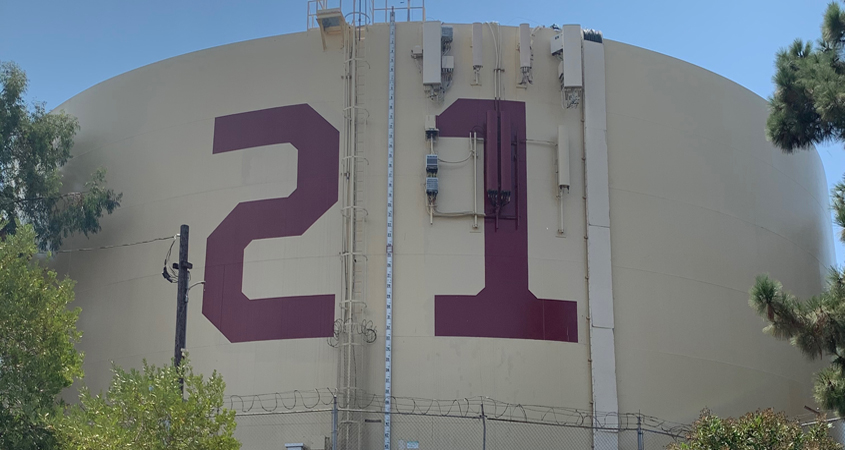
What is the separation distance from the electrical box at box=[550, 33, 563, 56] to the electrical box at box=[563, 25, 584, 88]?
177 millimetres

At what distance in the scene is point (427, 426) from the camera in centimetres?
2212

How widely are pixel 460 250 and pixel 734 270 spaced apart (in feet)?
24.7

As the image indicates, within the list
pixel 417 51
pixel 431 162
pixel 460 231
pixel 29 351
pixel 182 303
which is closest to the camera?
pixel 29 351

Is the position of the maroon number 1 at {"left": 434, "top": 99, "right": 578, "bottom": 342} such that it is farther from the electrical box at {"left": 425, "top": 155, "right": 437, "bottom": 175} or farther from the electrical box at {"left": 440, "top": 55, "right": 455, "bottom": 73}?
the electrical box at {"left": 440, "top": 55, "right": 455, "bottom": 73}

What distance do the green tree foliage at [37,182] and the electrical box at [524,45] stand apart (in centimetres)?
1117

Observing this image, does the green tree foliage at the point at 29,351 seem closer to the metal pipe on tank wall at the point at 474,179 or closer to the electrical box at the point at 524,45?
the metal pipe on tank wall at the point at 474,179

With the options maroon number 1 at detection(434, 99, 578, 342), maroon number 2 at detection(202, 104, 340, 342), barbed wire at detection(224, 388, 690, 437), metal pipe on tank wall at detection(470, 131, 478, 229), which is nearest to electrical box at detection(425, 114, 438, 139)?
maroon number 1 at detection(434, 99, 578, 342)

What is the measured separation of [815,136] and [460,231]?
841 cm

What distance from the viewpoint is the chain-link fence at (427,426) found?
2203 centimetres

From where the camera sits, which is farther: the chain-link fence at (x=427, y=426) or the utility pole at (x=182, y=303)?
the chain-link fence at (x=427, y=426)

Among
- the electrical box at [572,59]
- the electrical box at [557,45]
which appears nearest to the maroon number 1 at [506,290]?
the electrical box at [572,59]

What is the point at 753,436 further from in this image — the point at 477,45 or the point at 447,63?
the point at 477,45

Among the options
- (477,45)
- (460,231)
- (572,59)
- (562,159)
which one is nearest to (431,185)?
(460,231)

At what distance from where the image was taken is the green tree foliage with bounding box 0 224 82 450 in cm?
1570
